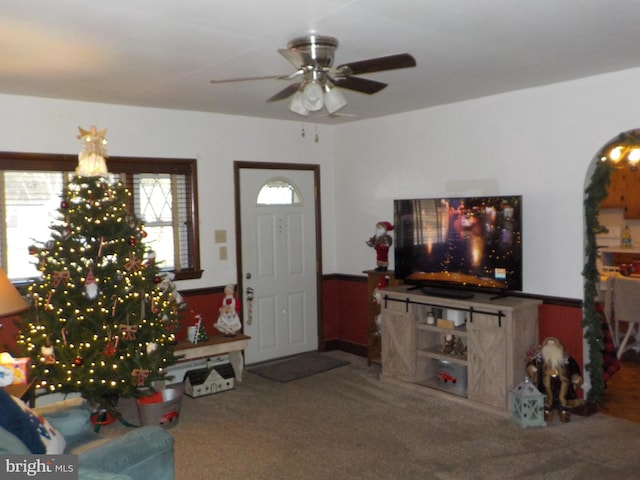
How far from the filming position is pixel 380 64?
2.83 meters

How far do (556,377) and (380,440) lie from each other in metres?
1.39

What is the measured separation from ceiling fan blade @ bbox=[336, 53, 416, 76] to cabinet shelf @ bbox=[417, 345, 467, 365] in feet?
9.09

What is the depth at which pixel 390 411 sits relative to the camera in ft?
15.2

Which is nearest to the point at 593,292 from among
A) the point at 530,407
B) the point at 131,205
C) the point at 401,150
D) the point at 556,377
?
the point at 556,377

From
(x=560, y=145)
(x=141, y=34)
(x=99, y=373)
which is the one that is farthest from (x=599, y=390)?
(x=141, y=34)

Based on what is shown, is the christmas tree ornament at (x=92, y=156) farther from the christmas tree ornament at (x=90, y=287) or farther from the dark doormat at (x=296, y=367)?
the dark doormat at (x=296, y=367)

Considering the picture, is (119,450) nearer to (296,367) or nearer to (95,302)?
(95,302)

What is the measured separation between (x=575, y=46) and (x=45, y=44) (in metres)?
3.04

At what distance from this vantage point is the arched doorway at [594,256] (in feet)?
14.3

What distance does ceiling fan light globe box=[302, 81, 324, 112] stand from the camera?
2.95m

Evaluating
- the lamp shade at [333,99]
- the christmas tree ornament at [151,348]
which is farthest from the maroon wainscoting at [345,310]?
the lamp shade at [333,99]

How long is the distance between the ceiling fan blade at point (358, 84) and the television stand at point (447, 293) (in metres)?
2.19

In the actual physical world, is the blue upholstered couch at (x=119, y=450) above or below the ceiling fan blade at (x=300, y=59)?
below

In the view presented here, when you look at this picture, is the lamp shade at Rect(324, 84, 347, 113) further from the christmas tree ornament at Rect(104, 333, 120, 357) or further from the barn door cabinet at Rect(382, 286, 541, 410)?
Answer: the christmas tree ornament at Rect(104, 333, 120, 357)
